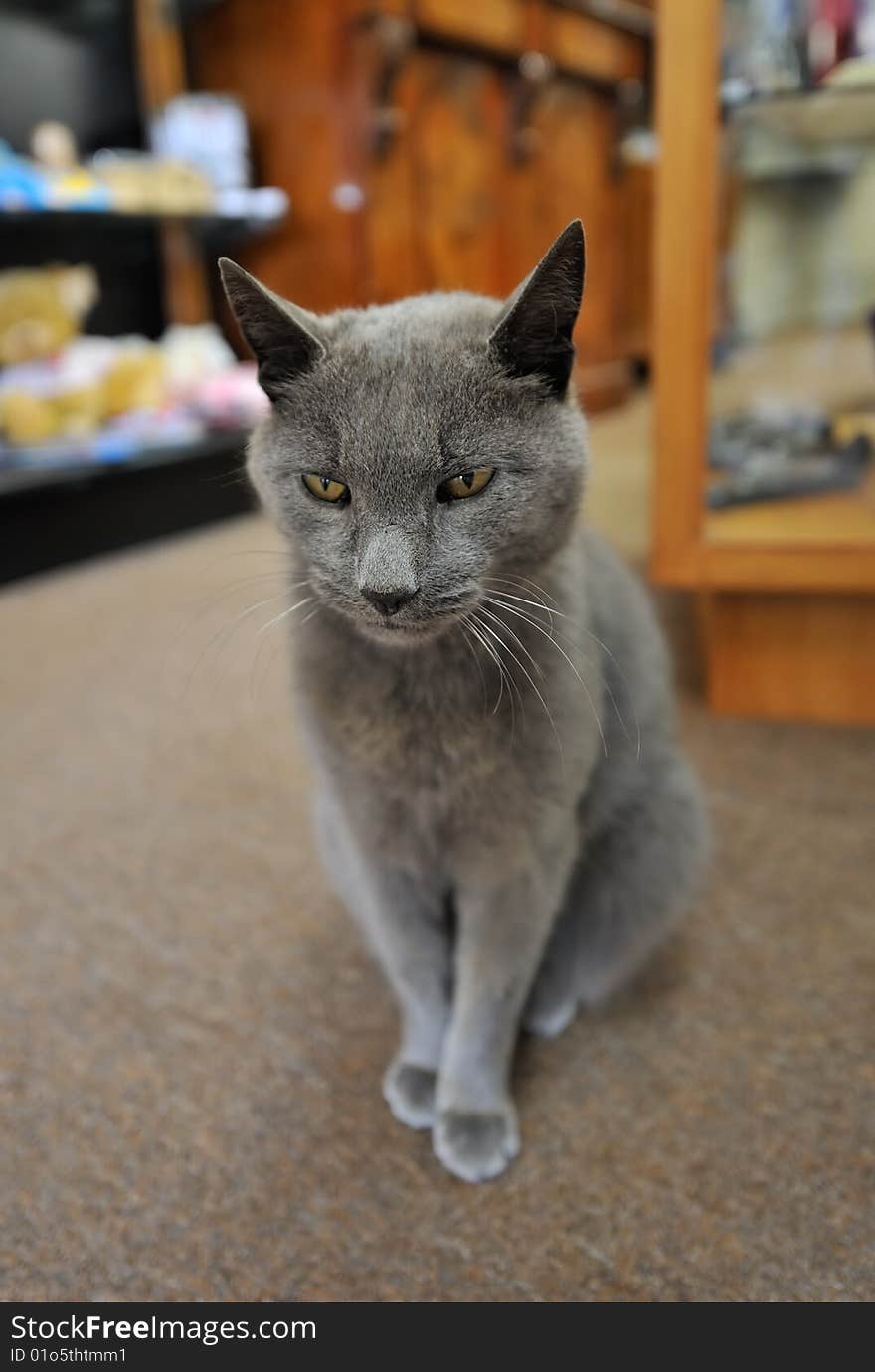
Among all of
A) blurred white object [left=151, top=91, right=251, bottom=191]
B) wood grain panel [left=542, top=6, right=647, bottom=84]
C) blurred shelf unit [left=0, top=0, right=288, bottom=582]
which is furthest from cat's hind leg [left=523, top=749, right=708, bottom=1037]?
wood grain panel [left=542, top=6, right=647, bottom=84]

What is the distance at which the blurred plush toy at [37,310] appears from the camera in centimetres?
210

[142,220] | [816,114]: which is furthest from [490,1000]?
[142,220]

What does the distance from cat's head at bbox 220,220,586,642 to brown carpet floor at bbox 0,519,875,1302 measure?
240mm

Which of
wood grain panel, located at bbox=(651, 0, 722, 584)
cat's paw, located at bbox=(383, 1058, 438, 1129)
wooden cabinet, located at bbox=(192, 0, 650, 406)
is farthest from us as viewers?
wooden cabinet, located at bbox=(192, 0, 650, 406)

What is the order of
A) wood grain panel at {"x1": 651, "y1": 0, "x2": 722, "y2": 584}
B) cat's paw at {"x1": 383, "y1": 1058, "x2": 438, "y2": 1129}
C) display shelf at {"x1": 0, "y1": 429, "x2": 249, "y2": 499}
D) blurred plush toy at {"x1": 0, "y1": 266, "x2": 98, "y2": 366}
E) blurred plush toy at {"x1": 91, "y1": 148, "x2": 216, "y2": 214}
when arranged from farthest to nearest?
blurred plush toy at {"x1": 91, "y1": 148, "x2": 216, "y2": 214} → blurred plush toy at {"x1": 0, "y1": 266, "x2": 98, "y2": 366} → display shelf at {"x1": 0, "y1": 429, "x2": 249, "y2": 499} → wood grain panel at {"x1": 651, "y1": 0, "x2": 722, "y2": 584} → cat's paw at {"x1": 383, "y1": 1058, "x2": 438, "y2": 1129}

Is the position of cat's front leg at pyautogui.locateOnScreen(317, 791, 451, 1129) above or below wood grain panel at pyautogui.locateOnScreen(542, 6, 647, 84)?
below

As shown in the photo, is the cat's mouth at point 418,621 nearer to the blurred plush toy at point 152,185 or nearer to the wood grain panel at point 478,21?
the blurred plush toy at point 152,185

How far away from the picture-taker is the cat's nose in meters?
0.54

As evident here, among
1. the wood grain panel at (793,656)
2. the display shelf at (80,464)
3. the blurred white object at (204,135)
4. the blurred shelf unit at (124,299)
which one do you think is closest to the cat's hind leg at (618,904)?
the wood grain panel at (793,656)

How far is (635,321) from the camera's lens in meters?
4.14

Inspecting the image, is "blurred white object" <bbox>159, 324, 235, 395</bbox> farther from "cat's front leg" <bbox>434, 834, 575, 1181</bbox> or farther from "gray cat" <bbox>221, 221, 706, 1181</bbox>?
"cat's front leg" <bbox>434, 834, 575, 1181</bbox>

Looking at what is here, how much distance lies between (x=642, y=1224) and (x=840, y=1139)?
177 millimetres

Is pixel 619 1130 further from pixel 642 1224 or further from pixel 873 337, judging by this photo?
pixel 873 337
